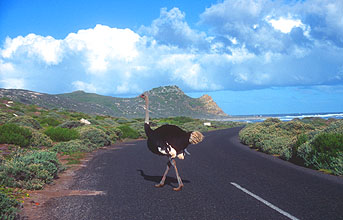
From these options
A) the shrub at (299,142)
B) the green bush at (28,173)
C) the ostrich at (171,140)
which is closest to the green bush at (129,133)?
the shrub at (299,142)

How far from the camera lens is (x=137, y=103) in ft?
507

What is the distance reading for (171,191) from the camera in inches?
299

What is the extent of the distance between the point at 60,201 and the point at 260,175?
618cm

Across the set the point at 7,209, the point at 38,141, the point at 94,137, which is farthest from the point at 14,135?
the point at 7,209

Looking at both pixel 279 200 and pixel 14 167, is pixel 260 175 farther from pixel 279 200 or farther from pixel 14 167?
pixel 14 167

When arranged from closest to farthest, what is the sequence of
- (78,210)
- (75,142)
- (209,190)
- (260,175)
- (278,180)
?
1. (78,210)
2. (209,190)
3. (278,180)
4. (260,175)
5. (75,142)

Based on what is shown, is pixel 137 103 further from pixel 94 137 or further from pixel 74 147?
pixel 74 147

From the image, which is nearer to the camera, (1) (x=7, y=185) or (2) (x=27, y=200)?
(2) (x=27, y=200)

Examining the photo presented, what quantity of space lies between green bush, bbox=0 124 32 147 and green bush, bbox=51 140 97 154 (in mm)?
1483

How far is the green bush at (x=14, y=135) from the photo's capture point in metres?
15.0

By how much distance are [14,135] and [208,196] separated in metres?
12.2

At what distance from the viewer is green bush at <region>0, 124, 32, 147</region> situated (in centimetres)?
1503

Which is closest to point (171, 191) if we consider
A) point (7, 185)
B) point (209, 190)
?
point (209, 190)

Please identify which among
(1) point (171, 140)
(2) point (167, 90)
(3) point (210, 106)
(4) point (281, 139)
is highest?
(2) point (167, 90)
